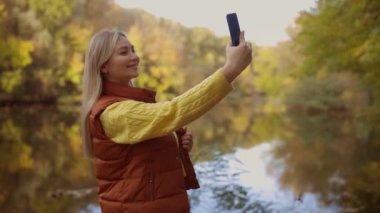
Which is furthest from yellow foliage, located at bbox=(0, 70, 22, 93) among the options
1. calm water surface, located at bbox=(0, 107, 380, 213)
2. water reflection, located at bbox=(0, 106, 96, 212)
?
calm water surface, located at bbox=(0, 107, 380, 213)


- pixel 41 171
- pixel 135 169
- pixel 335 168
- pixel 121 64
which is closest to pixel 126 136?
pixel 135 169

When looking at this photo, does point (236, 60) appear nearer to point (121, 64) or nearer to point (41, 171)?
point (121, 64)

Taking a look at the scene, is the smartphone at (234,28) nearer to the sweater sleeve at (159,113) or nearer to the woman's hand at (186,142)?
the sweater sleeve at (159,113)

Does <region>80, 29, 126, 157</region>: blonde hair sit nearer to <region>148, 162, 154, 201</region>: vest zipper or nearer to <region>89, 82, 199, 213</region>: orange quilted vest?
<region>89, 82, 199, 213</region>: orange quilted vest

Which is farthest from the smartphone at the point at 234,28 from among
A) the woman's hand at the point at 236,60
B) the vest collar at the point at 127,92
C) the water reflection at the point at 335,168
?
the water reflection at the point at 335,168

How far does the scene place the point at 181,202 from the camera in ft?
5.83

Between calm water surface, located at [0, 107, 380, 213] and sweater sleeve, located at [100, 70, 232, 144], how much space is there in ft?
15.8

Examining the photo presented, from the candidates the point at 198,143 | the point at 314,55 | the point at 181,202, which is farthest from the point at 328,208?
the point at 198,143

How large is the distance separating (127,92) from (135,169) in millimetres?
247

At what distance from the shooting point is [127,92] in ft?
5.63

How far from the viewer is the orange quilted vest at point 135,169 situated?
1680 mm

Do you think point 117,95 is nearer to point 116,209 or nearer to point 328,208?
point 116,209

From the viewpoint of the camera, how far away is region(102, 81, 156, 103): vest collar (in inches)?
67.3

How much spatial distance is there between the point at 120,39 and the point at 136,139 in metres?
0.37
